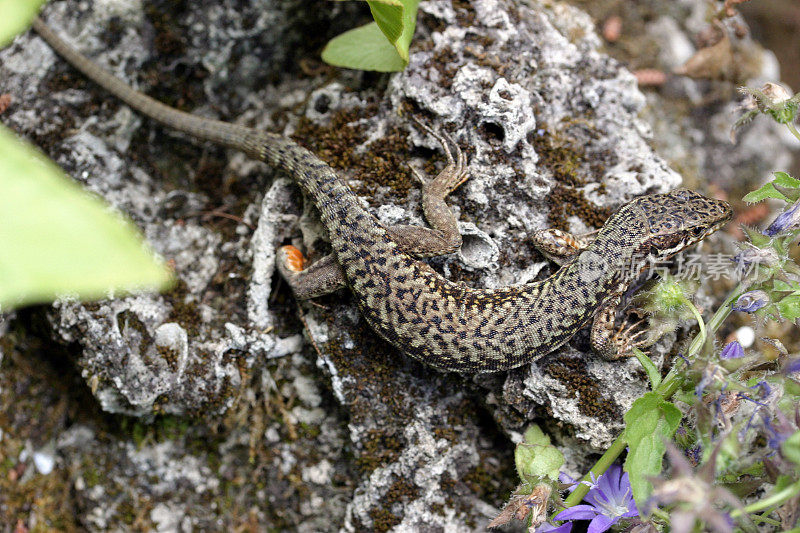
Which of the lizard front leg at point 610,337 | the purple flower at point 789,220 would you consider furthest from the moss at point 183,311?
the purple flower at point 789,220

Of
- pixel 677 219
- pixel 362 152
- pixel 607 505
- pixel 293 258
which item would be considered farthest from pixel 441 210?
pixel 607 505

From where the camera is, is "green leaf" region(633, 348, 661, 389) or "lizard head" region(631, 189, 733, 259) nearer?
"green leaf" region(633, 348, 661, 389)

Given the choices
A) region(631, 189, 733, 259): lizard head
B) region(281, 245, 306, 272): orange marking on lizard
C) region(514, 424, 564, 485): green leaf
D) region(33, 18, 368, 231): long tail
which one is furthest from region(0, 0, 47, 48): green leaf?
region(631, 189, 733, 259): lizard head

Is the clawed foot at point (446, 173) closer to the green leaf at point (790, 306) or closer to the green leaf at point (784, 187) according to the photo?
the green leaf at point (784, 187)

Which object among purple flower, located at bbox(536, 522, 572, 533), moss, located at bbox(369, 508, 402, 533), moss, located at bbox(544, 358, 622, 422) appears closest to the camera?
purple flower, located at bbox(536, 522, 572, 533)

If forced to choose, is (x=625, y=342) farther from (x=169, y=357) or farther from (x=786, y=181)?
(x=169, y=357)

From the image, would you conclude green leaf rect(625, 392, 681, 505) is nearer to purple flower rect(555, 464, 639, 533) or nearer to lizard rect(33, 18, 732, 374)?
purple flower rect(555, 464, 639, 533)

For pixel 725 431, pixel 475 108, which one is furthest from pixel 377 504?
pixel 475 108

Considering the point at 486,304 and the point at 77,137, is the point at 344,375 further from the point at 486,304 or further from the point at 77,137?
the point at 77,137
